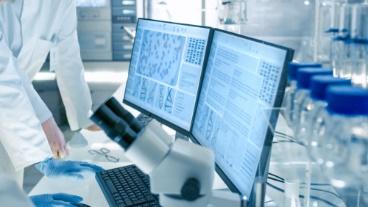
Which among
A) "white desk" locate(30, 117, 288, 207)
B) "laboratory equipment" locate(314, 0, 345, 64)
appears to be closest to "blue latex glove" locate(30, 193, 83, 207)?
"white desk" locate(30, 117, 288, 207)

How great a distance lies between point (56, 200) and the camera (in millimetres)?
1215

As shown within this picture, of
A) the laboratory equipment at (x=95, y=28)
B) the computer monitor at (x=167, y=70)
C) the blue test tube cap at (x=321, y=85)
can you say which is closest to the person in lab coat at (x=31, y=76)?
the computer monitor at (x=167, y=70)

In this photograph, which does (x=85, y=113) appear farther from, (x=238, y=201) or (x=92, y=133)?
(x=238, y=201)

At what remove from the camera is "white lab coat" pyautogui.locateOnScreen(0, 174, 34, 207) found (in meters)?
0.55

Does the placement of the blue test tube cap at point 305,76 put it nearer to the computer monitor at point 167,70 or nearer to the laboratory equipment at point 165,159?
the laboratory equipment at point 165,159

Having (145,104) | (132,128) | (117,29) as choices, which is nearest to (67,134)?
(117,29)

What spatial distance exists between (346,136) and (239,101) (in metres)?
0.30

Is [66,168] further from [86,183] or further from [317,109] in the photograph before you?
[317,109]

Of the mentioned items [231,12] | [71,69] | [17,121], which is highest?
[231,12]

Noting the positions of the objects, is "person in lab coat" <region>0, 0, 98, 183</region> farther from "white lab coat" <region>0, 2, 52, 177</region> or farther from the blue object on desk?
the blue object on desk

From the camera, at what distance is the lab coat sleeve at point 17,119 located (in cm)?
165

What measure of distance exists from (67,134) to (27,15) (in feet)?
7.55

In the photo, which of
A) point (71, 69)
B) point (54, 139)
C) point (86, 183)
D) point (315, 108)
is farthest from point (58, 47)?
point (315, 108)

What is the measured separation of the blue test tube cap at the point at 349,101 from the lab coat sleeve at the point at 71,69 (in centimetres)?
170
